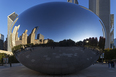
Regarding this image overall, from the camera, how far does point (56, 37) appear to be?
744 centimetres

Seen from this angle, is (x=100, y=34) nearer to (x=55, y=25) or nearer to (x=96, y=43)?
(x=96, y=43)

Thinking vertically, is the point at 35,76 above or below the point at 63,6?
below

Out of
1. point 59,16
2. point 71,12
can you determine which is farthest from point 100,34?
point 59,16

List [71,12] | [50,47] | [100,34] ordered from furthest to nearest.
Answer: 1. [100,34]
2. [71,12]
3. [50,47]

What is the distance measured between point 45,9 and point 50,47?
277cm

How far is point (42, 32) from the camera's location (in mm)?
7598

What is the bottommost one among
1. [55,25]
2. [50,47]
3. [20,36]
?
[50,47]

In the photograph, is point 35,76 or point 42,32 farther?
point 35,76

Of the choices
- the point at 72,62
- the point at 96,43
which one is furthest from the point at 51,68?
the point at 96,43

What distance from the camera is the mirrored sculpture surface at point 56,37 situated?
7.53m

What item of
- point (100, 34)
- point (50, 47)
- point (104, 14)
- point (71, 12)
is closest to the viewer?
point (50, 47)

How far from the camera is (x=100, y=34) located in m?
8.86

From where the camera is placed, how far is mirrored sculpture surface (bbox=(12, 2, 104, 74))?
24.7 ft

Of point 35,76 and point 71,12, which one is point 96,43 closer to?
point 71,12
